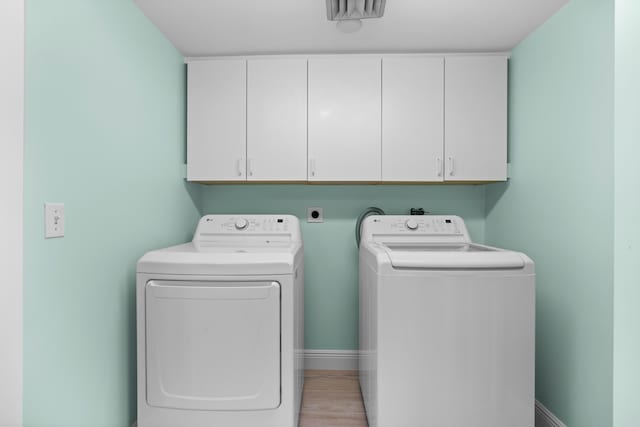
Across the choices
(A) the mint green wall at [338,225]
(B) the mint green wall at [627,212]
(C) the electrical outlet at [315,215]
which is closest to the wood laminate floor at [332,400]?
(A) the mint green wall at [338,225]

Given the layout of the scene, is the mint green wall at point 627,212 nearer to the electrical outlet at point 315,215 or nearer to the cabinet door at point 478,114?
the cabinet door at point 478,114

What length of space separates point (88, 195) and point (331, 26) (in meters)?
1.45

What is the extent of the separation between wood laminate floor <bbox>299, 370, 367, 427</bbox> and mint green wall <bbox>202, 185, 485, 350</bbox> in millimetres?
204

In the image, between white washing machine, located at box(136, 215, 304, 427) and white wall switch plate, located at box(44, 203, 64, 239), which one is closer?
white wall switch plate, located at box(44, 203, 64, 239)

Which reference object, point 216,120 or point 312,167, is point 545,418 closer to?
point 312,167

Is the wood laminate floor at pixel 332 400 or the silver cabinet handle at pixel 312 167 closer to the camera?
the wood laminate floor at pixel 332 400

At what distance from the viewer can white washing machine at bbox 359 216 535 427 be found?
1400 mm

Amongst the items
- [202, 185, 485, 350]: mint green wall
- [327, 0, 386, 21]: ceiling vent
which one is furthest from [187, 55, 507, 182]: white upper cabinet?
[327, 0, 386, 21]: ceiling vent

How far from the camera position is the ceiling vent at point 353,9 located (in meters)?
1.57

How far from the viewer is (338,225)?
2461 millimetres

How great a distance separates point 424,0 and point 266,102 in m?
1.03

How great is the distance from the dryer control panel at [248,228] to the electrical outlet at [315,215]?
0.35 metres

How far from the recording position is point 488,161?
2090mm

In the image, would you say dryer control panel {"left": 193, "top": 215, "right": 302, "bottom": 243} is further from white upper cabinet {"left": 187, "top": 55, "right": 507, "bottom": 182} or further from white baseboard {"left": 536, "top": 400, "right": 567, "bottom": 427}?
white baseboard {"left": 536, "top": 400, "right": 567, "bottom": 427}
